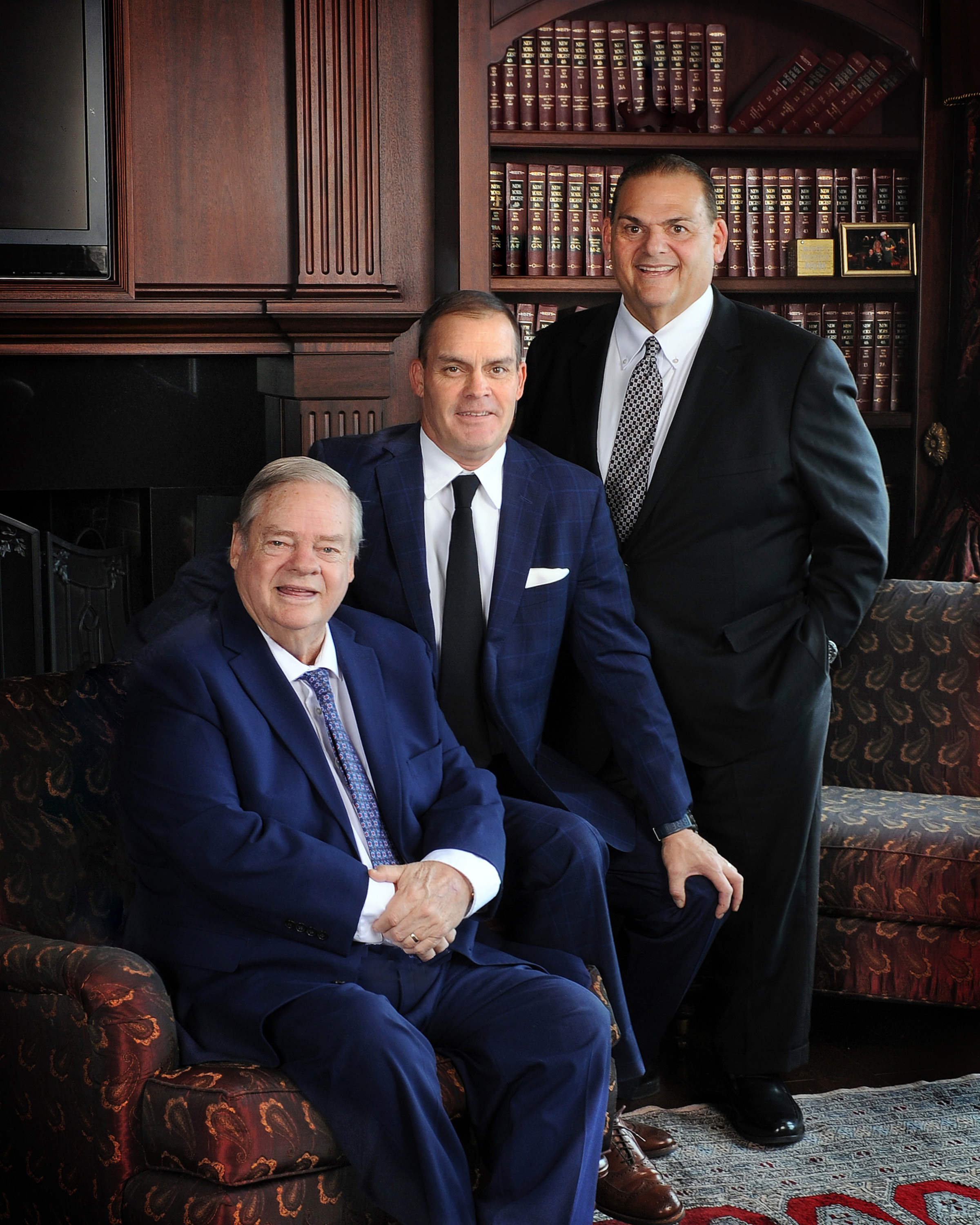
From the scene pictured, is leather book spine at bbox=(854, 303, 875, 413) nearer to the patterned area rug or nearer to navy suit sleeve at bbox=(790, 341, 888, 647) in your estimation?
navy suit sleeve at bbox=(790, 341, 888, 647)

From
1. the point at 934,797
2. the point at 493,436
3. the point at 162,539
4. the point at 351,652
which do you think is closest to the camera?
the point at 351,652

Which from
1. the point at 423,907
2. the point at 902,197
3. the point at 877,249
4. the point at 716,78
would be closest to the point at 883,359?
the point at 877,249

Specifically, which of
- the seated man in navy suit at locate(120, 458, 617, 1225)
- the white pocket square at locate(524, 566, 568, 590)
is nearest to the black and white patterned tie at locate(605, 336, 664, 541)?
the white pocket square at locate(524, 566, 568, 590)

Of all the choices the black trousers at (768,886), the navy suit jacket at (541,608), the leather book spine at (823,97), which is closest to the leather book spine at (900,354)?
the leather book spine at (823,97)

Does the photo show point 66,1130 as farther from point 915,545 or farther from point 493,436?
point 915,545

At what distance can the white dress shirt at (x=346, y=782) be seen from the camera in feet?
5.49

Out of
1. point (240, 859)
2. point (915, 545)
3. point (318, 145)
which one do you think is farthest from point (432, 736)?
point (915, 545)

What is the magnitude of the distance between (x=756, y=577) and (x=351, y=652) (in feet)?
2.61

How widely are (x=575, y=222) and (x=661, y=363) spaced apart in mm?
1225

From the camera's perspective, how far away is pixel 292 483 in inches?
72.0

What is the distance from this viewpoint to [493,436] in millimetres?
2117

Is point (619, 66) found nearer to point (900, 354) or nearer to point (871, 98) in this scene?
point (871, 98)

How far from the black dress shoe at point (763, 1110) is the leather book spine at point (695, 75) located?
8.15 ft

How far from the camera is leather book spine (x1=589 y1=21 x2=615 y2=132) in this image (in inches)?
133
